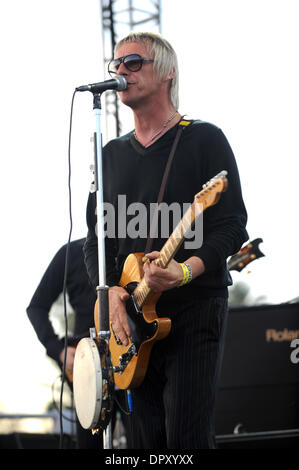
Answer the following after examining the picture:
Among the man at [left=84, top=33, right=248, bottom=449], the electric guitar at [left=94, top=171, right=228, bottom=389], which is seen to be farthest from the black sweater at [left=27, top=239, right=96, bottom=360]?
the electric guitar at [left=94, top=171, right=228, bottom=389]

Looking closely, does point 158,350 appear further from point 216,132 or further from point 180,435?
point 216,132

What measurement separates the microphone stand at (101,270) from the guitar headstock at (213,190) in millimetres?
427

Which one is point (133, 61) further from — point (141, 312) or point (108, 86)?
point (141, 312)

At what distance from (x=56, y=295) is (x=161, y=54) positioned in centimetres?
258

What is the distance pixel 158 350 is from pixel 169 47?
1363 mm

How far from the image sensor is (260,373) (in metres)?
4.95

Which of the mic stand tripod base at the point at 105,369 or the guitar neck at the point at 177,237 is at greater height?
the guitar neck at the point at 177,237

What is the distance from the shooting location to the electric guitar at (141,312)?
255 cm

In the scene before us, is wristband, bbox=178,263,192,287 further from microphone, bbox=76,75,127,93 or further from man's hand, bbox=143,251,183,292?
microphone, bbox=76,75,127,93

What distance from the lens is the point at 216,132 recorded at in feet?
9.60

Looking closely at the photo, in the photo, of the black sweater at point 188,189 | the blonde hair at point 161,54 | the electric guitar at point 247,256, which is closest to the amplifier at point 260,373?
the electric guitar at point 247,256

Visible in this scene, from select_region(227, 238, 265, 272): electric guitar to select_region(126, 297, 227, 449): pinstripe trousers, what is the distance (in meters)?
2.52

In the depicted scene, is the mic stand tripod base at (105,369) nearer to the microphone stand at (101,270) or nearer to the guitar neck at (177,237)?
the microphone stand at (101,270)

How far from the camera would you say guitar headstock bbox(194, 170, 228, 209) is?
7.88 feet
